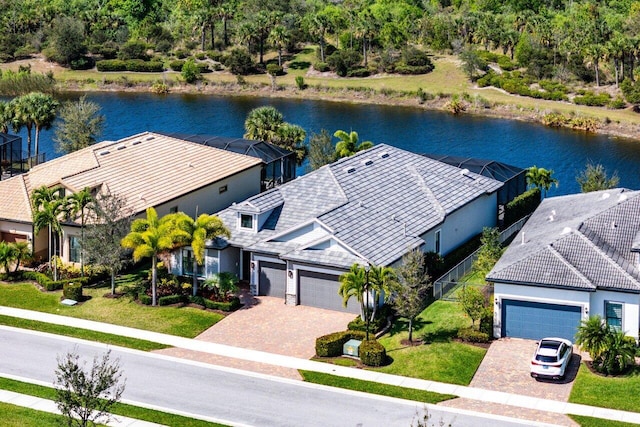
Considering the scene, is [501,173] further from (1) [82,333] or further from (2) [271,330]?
(1) [82,333]

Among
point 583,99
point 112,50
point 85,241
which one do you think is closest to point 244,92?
point 112,50

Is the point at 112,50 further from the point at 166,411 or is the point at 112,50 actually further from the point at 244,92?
the point at 166,411

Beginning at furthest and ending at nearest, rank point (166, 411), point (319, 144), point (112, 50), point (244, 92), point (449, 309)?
point (112, 50) < point (244, 92) < point (319, 144) < point (449, 309) < point (166, 411)

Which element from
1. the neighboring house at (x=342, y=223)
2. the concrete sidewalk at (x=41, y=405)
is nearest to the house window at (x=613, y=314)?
the neighboring house at (x=342, y=223)

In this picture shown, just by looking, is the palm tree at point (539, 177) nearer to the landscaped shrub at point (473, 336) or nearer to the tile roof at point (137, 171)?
the tile roof at point (137, 171)

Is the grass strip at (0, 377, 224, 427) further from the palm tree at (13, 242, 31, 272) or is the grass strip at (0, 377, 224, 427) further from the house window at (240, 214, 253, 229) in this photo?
the house window at (240, 214, 253, 229)
